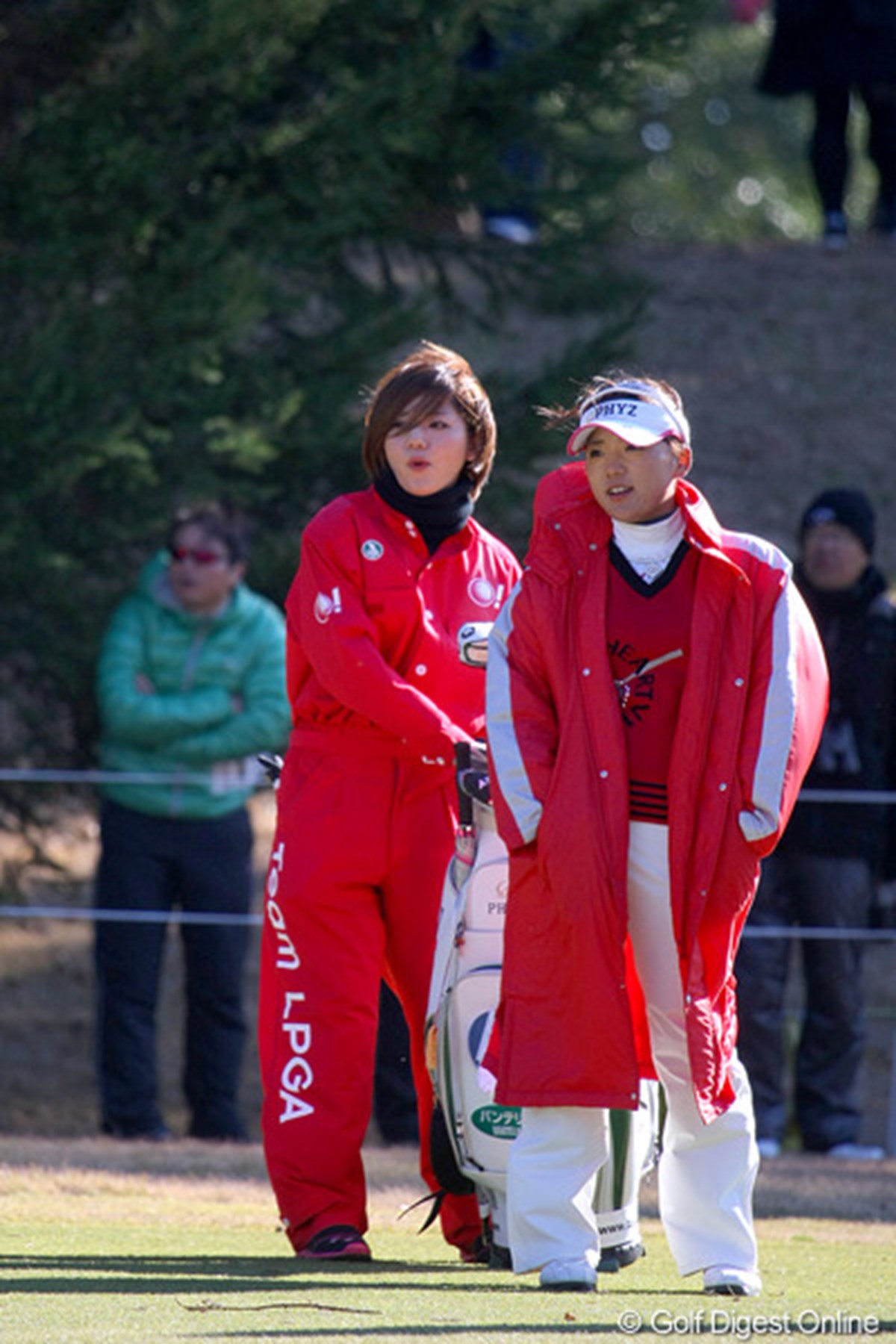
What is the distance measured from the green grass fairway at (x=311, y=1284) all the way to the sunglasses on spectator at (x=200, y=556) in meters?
2.40

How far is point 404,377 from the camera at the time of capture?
602cm

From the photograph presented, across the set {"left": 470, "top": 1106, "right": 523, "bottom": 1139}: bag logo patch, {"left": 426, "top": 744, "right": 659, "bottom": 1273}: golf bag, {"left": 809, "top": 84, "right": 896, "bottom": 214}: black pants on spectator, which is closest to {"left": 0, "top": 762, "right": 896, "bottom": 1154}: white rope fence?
{"left": 426, "top": 744, "right": 659, "bottom": 1273}: golf bag

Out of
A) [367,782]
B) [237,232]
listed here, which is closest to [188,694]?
[237,232]

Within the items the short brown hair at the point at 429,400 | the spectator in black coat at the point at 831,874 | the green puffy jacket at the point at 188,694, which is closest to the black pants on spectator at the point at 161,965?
the green puffy jacket at the point at 188,694

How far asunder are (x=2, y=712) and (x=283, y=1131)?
5634 mm

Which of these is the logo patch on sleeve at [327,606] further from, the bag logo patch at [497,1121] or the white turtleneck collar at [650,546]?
the bag logo patch at [497,1121]

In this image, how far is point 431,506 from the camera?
6.02 meters

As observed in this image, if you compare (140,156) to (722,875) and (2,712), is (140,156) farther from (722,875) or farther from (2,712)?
(722,875)

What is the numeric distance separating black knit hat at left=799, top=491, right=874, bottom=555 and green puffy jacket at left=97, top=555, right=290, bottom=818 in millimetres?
1971

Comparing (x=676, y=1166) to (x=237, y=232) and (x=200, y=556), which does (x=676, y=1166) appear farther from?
(x=237, y=232)

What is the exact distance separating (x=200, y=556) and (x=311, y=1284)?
4055 millimetres

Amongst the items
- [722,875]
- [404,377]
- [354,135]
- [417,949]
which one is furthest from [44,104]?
[722,875]

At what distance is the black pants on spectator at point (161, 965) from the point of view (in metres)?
8.97

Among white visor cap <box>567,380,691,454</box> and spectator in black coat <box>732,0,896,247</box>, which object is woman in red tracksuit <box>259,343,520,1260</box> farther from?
spectator in black coat <box>732,0,896,247</box>
